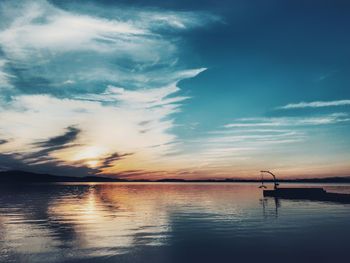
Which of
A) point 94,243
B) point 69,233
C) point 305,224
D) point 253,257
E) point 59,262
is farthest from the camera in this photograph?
point 305,224

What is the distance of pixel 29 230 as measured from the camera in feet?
132

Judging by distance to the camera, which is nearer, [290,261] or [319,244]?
[290,261]

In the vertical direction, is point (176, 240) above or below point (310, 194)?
below

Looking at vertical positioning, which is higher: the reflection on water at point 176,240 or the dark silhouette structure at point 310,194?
the dark silhouette structure at point 310,194

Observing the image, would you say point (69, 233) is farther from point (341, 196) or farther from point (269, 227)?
point (341, 196)

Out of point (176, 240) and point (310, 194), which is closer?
point (176, 240)

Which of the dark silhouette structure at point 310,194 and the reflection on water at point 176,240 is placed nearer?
the reflection on water at point 176,240

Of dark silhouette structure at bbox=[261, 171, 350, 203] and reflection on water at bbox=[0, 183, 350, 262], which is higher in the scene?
dark silhouette structure at bbox=[261, 171, 350, 203]

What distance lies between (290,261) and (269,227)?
→ 1709 cm

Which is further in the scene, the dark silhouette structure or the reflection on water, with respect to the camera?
the dark silhouette structure

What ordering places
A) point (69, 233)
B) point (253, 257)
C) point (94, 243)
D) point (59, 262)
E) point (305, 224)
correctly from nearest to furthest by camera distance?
point (59, 262), point (253, 257), point (94, 243), point (69, 233), point (305, 224)

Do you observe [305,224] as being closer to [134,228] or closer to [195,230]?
[195,230]

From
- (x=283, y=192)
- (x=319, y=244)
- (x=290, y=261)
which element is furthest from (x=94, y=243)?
(x=283, y=192)

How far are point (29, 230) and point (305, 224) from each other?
1285 inches
